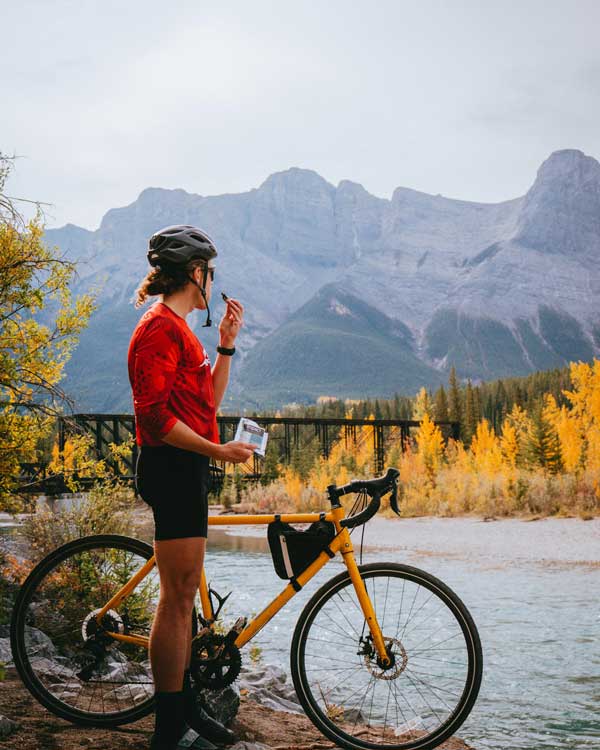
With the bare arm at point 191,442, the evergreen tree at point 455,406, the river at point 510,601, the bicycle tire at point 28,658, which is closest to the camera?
the bare arm at point 191,442

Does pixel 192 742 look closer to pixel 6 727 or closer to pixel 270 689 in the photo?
pixel 6 727

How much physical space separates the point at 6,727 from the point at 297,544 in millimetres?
1423

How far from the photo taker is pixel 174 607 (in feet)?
10.5

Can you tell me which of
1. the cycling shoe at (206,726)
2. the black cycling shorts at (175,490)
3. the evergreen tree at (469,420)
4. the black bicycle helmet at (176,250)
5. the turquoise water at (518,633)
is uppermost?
the evergreen tree at (469,420)

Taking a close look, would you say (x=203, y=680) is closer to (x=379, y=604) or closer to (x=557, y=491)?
(x=379, y=604)

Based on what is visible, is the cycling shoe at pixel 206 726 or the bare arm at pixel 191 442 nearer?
the bare arm at pixel 191 442

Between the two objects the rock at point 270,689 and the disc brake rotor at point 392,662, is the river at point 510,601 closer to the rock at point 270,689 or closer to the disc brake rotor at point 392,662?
the rock at point 270,689

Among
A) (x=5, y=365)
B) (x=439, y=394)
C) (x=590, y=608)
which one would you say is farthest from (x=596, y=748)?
(x=439, y=394)

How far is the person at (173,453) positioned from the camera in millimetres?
3135

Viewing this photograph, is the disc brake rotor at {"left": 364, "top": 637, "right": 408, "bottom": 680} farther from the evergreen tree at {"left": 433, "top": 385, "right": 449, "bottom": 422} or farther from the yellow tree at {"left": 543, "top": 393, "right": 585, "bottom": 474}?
the evergreen tree at {"left": 433, "top": 385, "right": 449, "bottom": 422}

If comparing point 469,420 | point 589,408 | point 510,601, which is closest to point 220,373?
point 510,601

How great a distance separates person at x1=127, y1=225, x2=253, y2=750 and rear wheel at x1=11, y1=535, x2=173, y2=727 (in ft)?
1.98

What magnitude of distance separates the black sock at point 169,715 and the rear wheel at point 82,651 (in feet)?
1.91

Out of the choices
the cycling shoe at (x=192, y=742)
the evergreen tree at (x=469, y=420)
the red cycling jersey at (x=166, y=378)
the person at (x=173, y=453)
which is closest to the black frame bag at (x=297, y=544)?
the person at (x=173, y=453)
